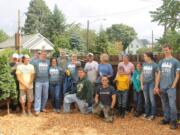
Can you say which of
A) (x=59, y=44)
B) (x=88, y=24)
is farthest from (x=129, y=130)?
(x=88, y=24)

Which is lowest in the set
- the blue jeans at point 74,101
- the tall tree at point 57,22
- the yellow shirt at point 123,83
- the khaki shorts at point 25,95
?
the blue jeans at point 74,101

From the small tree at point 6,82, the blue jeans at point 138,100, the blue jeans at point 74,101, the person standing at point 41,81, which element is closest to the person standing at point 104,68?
the blue jeans at point 74,101

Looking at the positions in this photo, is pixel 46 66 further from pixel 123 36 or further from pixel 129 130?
pixel 123 36

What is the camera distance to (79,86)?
9.65 metres

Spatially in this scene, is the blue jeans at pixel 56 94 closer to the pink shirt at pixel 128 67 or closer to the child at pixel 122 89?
the child at pixel 122 89

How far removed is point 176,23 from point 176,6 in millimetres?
861

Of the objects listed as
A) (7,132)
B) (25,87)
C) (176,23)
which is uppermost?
(176,23)

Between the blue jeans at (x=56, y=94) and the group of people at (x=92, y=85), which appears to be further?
the blue jeans at (x=56, y=94)

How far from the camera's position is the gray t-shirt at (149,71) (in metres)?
8.72

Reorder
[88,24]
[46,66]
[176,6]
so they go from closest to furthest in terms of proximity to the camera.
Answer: [46,66] → [176,6] → [88,24]

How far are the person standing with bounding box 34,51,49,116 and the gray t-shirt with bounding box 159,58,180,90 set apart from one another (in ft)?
10.8

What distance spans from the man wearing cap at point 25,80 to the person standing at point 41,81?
0.15 metres

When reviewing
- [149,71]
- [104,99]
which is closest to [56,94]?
[104,99]

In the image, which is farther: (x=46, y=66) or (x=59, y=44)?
(x=59, y=44)
